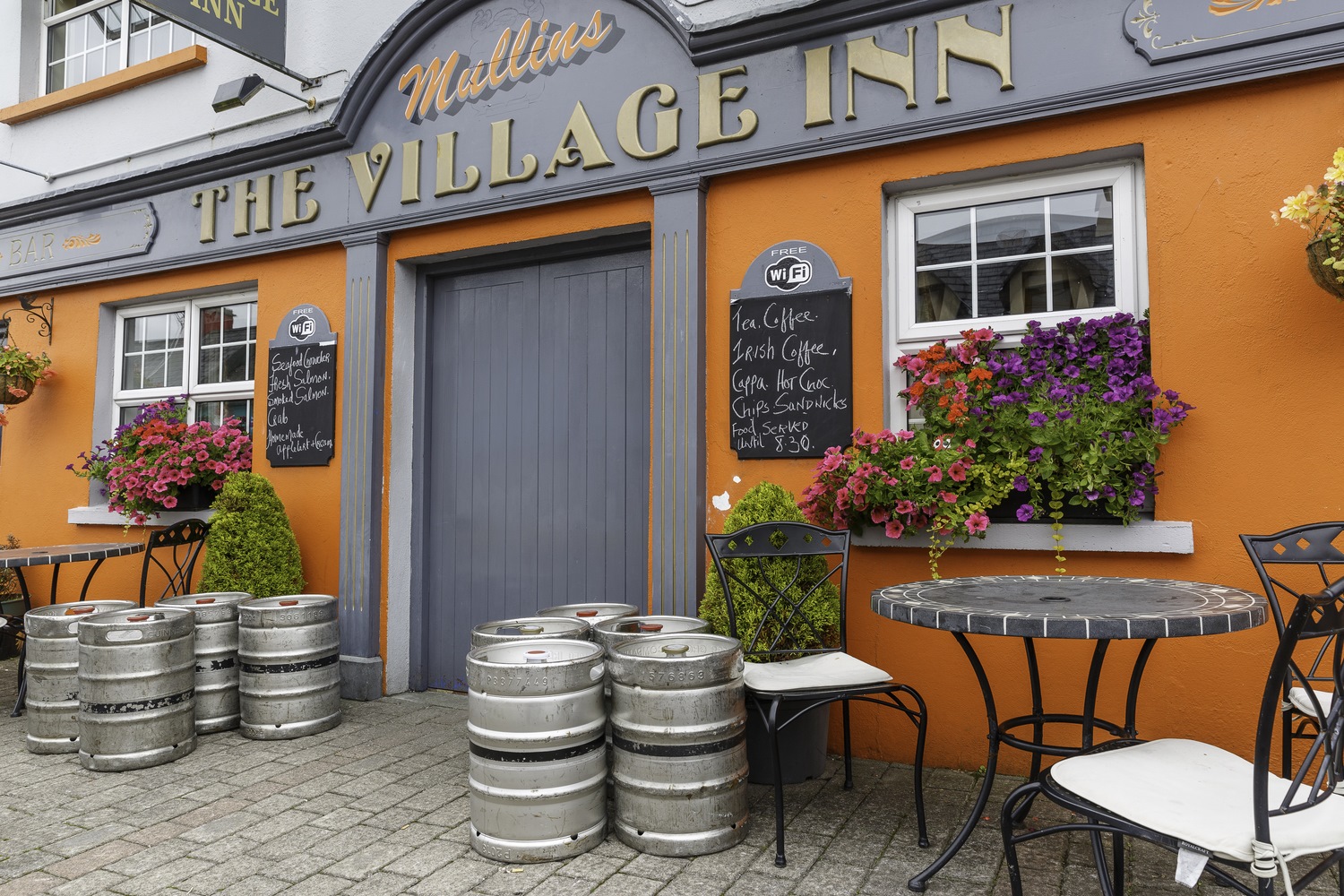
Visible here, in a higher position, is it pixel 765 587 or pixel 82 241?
pixel 82 241

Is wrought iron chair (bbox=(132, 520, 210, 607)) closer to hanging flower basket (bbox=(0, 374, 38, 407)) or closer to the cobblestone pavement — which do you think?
the cobblestone pavement

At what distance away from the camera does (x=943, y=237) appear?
13.6 feet

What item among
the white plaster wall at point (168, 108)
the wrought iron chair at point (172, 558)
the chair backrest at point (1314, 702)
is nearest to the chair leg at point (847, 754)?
the chair backrest at point (1314, 702)

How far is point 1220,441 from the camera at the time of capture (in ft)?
11.4

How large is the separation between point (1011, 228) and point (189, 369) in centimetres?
552

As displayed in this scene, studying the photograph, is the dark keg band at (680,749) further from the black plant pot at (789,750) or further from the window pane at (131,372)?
the window pane at (131,372)

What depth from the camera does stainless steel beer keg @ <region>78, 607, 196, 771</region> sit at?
12.9 feet

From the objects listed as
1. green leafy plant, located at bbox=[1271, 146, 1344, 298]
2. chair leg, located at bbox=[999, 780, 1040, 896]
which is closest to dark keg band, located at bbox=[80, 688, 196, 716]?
chair leg, located at bbox=[999, 780, 1040, 896]

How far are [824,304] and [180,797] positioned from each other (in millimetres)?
3428

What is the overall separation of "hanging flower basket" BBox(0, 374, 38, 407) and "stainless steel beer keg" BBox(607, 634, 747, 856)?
5.87 metres

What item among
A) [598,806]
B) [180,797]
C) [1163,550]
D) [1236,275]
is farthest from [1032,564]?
[180,797]

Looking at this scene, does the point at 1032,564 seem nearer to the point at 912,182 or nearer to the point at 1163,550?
the point at 1163,550

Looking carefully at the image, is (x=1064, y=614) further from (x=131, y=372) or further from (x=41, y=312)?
(x=41, y=312)

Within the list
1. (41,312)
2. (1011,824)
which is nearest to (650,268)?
(1011,824)
